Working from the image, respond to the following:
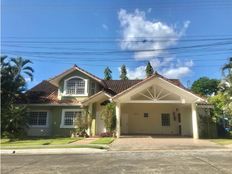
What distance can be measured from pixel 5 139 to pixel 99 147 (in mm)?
12368

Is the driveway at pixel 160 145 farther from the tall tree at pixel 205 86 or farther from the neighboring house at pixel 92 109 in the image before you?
the tall tree at pixel 205 86

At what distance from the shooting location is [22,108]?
Result: 23.9 meters

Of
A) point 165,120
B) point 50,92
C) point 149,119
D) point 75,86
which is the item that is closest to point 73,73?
point 75,86

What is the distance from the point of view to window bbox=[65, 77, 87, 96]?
26766 millimetres

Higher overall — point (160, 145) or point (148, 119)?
point (148, 119)

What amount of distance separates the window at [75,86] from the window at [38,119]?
327 cm

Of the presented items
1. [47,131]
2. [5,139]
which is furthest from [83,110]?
[5,139]

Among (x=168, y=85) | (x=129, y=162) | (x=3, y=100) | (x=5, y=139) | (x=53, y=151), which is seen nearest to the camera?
(x=129, y=162)

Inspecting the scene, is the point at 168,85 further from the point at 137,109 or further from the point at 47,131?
the point at 47,131

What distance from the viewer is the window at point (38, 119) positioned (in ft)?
86.1

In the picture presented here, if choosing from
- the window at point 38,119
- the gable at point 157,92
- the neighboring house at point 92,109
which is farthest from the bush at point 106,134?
the window at point 38,119

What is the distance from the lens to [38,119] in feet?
86.8

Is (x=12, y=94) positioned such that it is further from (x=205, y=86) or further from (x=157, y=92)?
(x=205, y=86)

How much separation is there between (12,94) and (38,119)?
3608 mm
